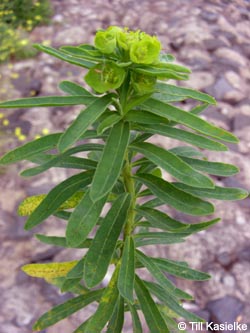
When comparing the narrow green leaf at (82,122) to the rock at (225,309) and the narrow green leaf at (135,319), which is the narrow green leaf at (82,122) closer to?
the narrow green leaf at (135,319)

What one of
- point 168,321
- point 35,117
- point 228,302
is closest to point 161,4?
point 35,117

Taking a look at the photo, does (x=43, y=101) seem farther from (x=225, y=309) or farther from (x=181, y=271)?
(x=225, y=309)

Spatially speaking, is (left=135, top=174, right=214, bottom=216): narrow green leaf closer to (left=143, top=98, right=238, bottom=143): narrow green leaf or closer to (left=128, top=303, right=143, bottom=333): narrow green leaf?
(left=143, top=98, right=238, bottom=143): narrow green leaf

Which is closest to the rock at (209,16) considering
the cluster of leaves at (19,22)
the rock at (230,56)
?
the rock at (230,56)

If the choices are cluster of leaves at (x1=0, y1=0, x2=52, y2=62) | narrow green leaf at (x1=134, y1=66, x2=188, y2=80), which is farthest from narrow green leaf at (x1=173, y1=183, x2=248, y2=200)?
cluster of leaves at (x1=0, y1=0, x2=52, y2=62)

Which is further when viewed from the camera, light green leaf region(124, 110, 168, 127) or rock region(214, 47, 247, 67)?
rock region(214, 47, 247, 67)

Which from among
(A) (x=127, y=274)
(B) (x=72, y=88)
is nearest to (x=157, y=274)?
(A) (x=127, y=274)
